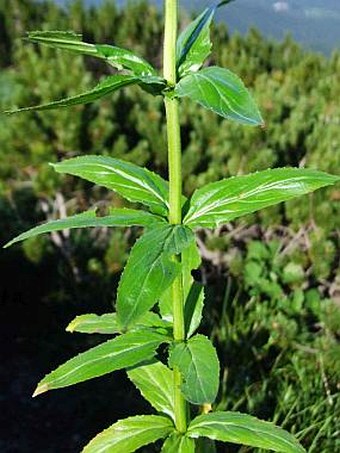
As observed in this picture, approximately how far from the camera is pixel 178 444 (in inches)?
58.7

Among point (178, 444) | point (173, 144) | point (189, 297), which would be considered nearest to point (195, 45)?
point (173, 144)

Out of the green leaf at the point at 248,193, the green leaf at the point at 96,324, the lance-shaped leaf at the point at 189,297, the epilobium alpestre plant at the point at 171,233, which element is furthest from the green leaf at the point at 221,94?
the green leaf at the point at 96,324

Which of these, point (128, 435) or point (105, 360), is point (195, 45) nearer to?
point (105, 360)

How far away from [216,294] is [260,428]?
6.12ft

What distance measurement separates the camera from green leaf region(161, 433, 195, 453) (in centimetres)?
147

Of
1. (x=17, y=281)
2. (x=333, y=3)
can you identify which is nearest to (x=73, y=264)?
(x=17, y=281)

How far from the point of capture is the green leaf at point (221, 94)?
1.07 m

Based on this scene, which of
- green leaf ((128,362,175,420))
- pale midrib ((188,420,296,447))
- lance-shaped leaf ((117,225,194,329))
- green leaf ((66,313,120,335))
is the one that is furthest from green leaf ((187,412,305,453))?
lance-shaped leaf ((117,225,194,329))

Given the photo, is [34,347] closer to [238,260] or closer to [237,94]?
[238,260]

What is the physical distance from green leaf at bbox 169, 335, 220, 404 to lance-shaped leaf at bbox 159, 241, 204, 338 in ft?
0.31

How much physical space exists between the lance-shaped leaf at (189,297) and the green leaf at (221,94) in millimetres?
413

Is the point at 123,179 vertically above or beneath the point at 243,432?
above

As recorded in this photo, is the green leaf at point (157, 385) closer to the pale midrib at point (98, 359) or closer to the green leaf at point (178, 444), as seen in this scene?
the green leaf at point (178, 444)

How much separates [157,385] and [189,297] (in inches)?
9.0
